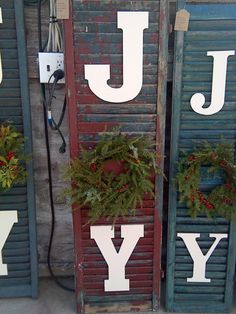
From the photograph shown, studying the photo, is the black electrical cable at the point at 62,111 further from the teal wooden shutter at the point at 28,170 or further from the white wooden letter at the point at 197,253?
the white wooden letter at the point at 197,253

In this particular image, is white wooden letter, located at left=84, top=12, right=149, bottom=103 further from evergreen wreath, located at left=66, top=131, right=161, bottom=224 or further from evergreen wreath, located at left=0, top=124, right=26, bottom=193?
evergreen wreath, located at left=0, top=124, right=26, bottom=193

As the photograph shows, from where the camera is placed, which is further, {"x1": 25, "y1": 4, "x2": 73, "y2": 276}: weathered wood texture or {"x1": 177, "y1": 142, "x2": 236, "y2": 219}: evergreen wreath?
{"x1": 25, "y1": 4, "x2": 73, "y2": 276}: weathered wood texture

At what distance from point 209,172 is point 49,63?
1.09 meters

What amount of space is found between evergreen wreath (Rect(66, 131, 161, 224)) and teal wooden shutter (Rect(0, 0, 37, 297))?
461 millimetres

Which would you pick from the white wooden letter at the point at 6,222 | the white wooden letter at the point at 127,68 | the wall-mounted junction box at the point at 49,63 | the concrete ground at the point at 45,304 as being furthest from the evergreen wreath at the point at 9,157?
the concrete ground at the point at 45,304

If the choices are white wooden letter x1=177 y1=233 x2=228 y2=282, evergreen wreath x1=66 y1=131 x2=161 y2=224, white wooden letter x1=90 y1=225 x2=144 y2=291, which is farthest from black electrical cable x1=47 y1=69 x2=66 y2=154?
white wooden letter x1=177 y1=233 x2=228 y2=282

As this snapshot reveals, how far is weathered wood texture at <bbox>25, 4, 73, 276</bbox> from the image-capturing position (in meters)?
2.49

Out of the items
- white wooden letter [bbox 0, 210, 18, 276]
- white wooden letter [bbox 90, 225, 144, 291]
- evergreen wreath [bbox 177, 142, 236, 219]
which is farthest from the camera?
white wooden letter [bbox 0, 210, 18, 276]

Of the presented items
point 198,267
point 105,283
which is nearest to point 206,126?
point 198,267

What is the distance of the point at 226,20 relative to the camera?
7.06 feet

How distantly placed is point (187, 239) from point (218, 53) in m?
1.05

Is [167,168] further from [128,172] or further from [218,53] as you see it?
[218,53]

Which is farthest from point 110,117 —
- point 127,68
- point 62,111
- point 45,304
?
point 45,304

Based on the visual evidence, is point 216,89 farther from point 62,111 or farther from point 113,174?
point 62,111
